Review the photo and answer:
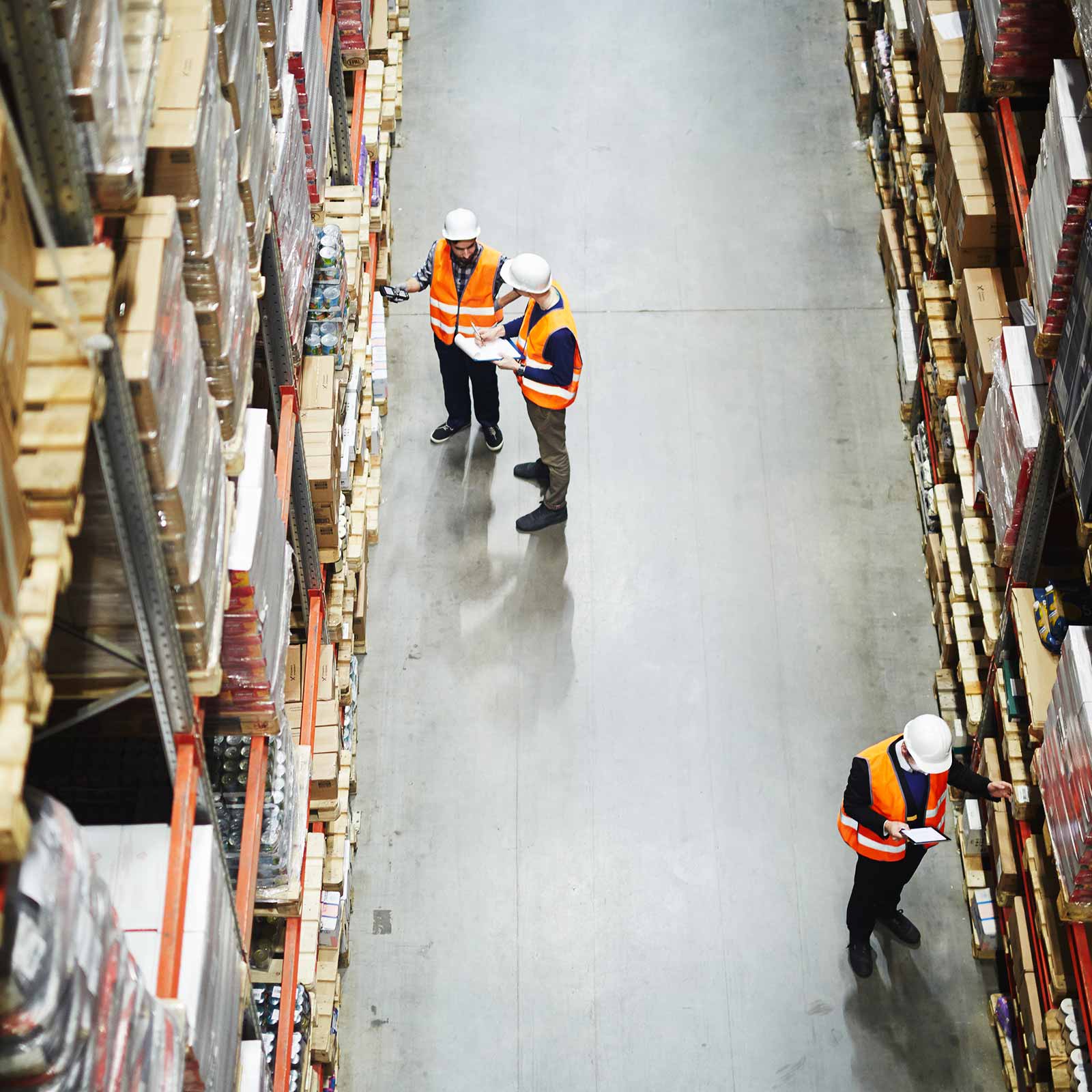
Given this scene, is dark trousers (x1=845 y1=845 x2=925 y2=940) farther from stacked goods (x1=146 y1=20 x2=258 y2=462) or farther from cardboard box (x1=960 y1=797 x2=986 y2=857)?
stacked goods (x1=146 y1=20 x2=258 y2=462)

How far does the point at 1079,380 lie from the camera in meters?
6.59

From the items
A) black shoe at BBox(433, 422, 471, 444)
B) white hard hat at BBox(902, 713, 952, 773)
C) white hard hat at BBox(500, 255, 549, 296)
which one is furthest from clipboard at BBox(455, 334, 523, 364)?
white hard hat at BBox(902, 713, 952, 773)

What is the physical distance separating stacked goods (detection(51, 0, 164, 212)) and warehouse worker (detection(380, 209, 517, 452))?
4876 mm

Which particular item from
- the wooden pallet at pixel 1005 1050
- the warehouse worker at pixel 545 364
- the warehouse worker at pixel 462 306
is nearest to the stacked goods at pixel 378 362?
the warehouse worker at pixel 462 306

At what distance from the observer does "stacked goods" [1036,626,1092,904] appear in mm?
6289

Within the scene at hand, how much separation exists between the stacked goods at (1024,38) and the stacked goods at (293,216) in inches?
145

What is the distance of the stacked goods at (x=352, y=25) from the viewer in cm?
1069

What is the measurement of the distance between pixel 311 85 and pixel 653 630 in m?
3.79

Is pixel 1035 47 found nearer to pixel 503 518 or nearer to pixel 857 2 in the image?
pixel 503 518

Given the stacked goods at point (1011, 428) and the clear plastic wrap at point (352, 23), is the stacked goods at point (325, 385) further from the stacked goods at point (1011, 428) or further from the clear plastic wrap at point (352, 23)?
the stacked goods at point (1011, 428)

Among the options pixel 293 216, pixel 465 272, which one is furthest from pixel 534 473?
pixel 293 216

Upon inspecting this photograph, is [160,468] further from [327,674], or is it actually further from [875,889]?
[875,889]

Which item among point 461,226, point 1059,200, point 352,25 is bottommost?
point 1059,200

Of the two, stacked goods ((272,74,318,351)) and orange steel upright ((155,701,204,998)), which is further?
stacked goods ((272,74,318,351))
